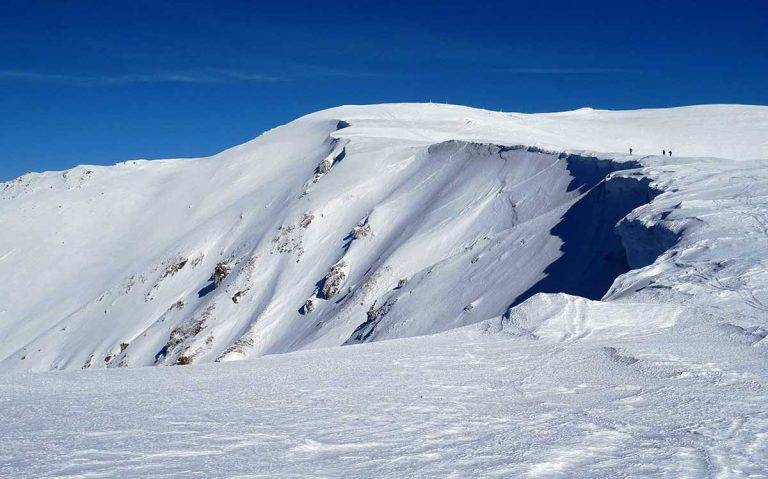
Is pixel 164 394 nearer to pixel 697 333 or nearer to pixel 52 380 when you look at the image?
pixel 52 380

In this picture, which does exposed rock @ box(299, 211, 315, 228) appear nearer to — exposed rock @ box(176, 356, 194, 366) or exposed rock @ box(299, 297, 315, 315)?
exposed rock @ box(299, 297, 315, 315)

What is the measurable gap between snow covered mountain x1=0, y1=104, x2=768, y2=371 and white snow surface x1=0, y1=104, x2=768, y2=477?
135 millimetres

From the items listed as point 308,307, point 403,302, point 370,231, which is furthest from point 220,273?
point 403,302

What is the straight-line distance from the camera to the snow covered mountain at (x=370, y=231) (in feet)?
63.2

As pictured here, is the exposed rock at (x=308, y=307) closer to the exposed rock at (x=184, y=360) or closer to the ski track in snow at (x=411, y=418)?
the exposed rock at (x=184, y=360)

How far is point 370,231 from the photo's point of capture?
33.7 meters

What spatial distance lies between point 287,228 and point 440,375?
1124 inches

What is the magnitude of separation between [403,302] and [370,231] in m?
9.76

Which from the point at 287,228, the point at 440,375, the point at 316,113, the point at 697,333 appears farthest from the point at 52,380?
the point at 316,113

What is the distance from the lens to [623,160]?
25438mm

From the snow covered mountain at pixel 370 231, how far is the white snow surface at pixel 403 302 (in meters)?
0.13

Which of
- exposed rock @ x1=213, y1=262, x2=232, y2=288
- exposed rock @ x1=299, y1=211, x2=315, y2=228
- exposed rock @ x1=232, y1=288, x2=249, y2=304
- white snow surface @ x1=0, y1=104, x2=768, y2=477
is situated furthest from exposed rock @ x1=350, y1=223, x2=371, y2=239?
exposed rock @ x1=213, y1=262, x2=232, y2=288

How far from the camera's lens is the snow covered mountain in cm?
1927

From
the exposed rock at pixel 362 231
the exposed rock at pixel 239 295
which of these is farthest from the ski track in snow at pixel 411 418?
the exposed rock at pixel 362 231
